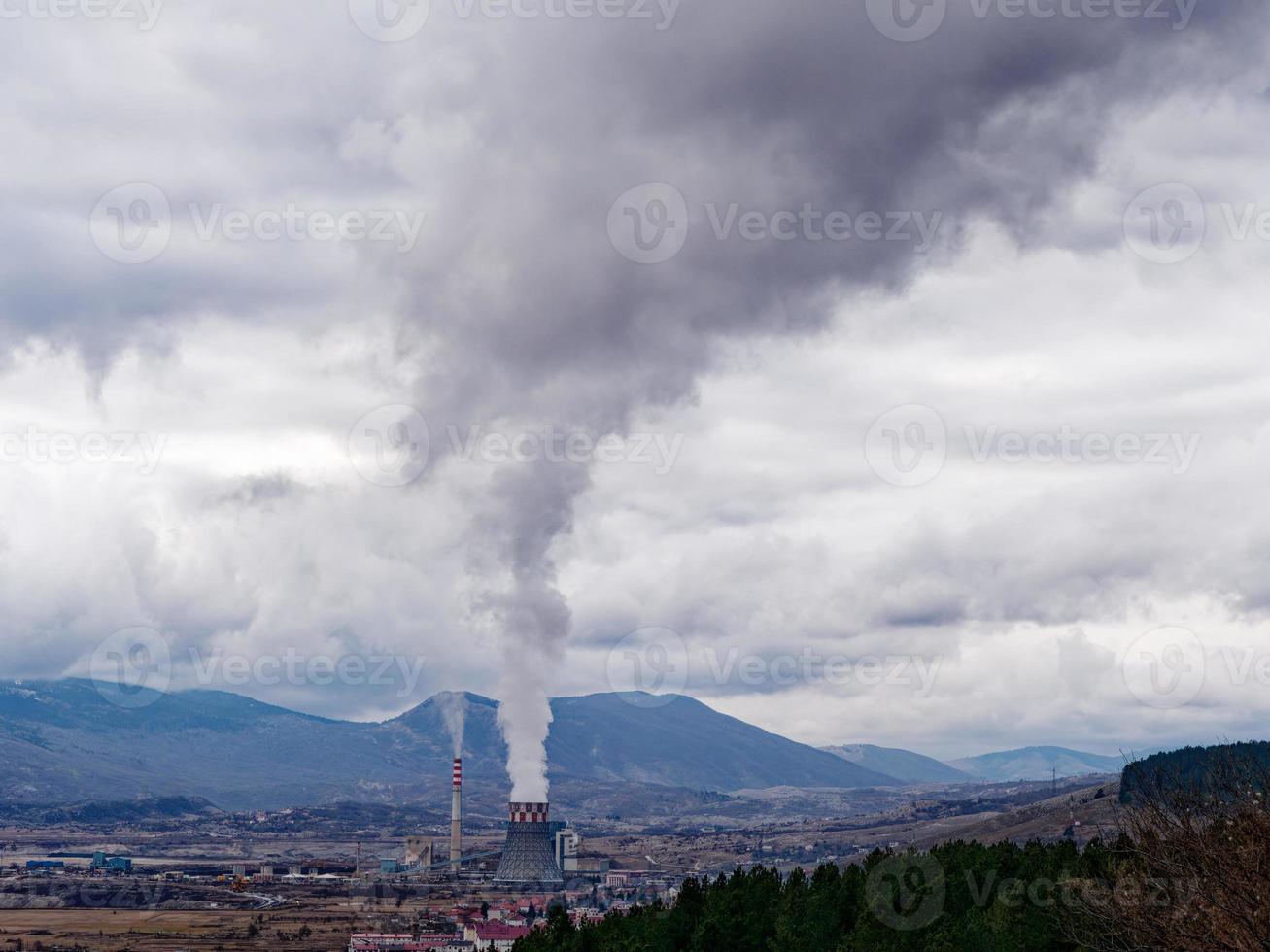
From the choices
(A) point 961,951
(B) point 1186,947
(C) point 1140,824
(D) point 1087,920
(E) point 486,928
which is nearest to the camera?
(B) point 1186,947

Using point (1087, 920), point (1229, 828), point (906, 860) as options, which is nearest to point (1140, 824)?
point (1087, 920)

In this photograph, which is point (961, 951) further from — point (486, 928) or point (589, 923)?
point (486, 928)

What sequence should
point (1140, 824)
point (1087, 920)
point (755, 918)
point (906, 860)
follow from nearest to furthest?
point (1140, 824) → point (1087, 920) → point (755, 918) → point (906, 860)

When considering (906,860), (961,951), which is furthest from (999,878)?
(961,951)

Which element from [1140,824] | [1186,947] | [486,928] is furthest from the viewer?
[486,928]

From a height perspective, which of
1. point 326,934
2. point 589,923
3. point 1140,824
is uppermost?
point 1140,824

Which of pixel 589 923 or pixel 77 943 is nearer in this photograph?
pixel 589 923

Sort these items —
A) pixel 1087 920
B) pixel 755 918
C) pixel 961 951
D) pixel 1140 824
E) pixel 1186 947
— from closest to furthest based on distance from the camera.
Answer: pixel 1186 947 < pixel 1140 824 < pixel 1087 920 < pixel 961 951 < pixel 755 918

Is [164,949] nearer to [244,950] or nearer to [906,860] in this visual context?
[244,950]

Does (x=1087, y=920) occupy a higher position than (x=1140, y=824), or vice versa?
(x=1140, y=824)
